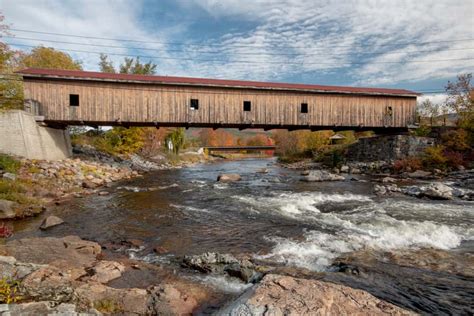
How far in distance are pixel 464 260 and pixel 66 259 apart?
25.9 feet

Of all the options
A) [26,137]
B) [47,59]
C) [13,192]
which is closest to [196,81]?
[26,137]

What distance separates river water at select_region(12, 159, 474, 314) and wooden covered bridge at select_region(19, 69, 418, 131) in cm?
689

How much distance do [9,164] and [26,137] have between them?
119 inches

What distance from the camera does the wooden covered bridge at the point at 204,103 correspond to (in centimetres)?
1661

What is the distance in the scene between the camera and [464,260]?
5625mm

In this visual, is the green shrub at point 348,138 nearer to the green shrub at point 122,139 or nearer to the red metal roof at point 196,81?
the red metal roof at point 196,81

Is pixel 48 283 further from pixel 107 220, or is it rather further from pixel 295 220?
pixel 295 220

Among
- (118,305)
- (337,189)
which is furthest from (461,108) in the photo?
(118,305)

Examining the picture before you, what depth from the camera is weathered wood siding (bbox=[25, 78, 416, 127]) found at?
16.7 metres

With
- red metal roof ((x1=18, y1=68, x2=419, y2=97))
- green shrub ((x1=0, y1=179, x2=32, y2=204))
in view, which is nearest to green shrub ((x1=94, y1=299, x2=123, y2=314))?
green shrub ((x1=0, y1=179, x2=32, y2=204))

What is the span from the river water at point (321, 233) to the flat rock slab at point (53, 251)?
908 mm

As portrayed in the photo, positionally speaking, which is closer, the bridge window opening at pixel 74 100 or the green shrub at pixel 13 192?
the green shrub at pixel 13 192

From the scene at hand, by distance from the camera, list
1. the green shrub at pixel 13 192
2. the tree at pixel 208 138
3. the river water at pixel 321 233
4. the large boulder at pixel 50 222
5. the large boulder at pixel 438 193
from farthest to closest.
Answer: the tree at pixel 208 138, the large boulder at pixel 438 193, the green shrub at pixel 13 192, the large boulder at pixel 50 222, the river water at pixel 321 233

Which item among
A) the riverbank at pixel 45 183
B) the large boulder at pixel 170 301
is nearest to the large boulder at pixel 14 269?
the large boulder at pixel 170 301
